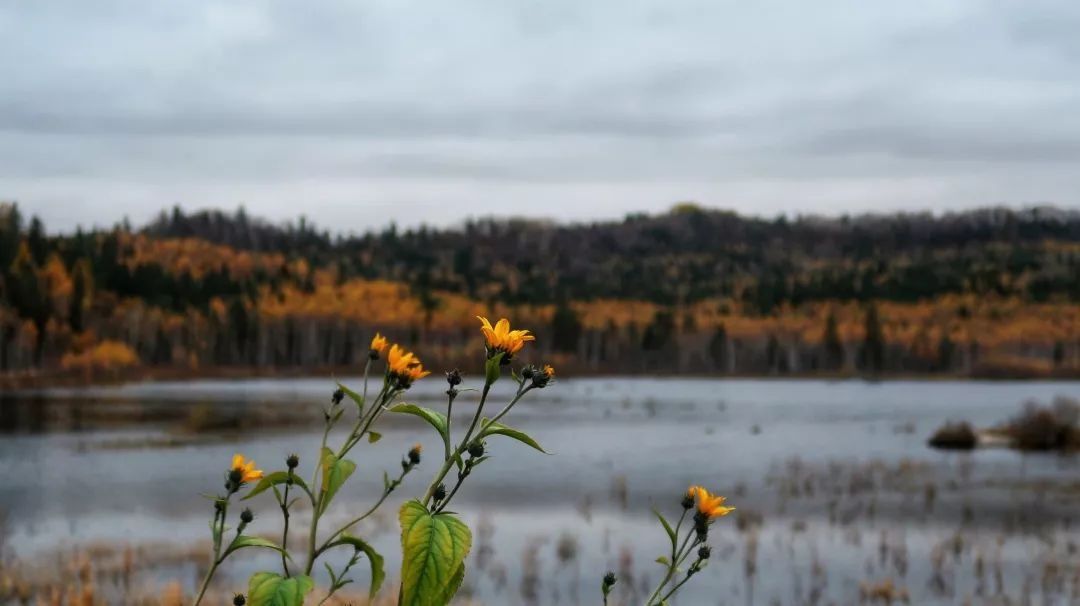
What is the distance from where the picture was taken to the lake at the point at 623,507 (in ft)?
66.3

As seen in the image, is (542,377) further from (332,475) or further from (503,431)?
(332,475)

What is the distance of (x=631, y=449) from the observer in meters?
47.6

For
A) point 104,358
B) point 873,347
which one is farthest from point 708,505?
point 873,347

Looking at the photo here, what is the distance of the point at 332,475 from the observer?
11.0 feet

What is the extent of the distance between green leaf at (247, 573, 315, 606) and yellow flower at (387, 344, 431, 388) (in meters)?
0.57

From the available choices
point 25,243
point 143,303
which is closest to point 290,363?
point 143,303

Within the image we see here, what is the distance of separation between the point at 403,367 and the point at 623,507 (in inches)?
1053

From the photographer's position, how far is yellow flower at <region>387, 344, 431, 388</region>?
345 cm

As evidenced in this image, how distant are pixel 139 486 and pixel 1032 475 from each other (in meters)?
25.0

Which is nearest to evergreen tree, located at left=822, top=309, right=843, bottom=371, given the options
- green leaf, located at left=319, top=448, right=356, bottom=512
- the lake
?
the lake

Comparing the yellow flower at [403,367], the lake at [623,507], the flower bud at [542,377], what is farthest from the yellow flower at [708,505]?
the lake at [623,507]

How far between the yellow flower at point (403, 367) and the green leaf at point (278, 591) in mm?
570

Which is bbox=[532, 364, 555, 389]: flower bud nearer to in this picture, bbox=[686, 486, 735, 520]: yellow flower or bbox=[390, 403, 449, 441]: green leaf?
bbox=[390, 403, 449, 441]: green leaf

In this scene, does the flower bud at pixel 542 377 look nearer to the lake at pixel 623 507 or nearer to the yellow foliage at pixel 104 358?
the lake at pixel 623 507
